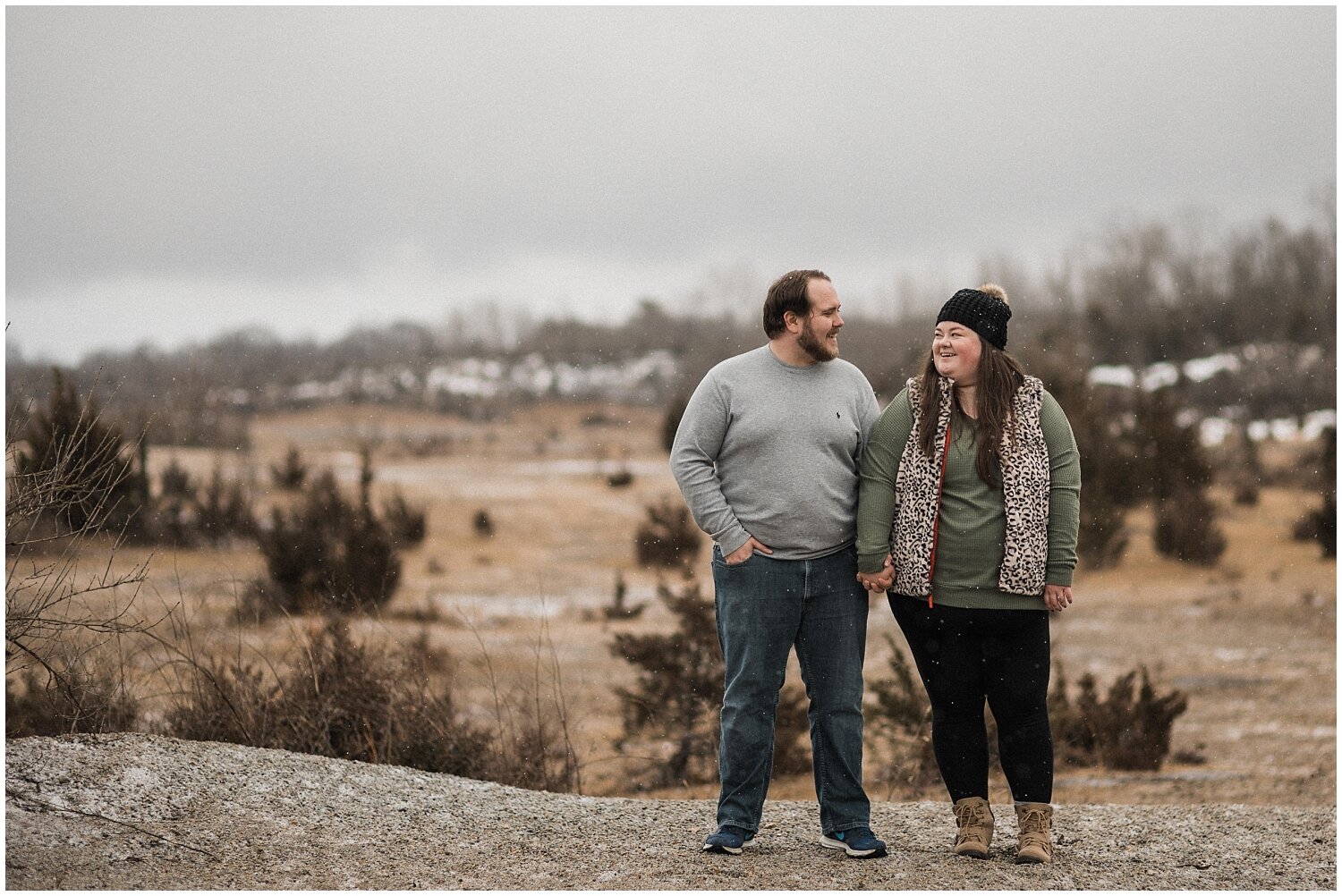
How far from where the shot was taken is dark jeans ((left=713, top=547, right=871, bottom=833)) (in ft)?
13.9

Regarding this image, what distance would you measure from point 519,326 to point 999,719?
7304cm

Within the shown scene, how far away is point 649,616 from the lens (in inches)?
698

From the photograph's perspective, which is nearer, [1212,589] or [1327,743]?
[1327,743]

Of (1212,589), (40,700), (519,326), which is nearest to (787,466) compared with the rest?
→ (40,700)

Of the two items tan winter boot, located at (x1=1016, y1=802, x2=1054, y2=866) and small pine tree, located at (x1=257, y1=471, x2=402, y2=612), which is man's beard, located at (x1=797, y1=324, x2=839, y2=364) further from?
small pine tree, located at (x1=257, y1=471, x2=402, y2=612)

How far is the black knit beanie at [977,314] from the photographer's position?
13.8ft

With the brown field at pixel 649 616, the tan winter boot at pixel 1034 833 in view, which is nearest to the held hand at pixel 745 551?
the tan winter boot at pixel 1034 833

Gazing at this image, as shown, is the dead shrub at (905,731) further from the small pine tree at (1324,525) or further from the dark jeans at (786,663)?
the small pine tree at (1324,525)

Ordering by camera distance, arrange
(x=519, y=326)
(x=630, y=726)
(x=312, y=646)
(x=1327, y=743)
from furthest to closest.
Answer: (x=519, y=326)
(x=1327, y=743)
(x=630, y=726)
(x=312, y=646)

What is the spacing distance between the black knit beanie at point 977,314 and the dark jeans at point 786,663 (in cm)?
87

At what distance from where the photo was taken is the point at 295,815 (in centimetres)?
485

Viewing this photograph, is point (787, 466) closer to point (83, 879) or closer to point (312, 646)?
point (83, 879)

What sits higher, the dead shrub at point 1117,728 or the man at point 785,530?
the man at point 785,530

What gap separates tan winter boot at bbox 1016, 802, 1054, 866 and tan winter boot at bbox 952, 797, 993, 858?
0.11 metres
